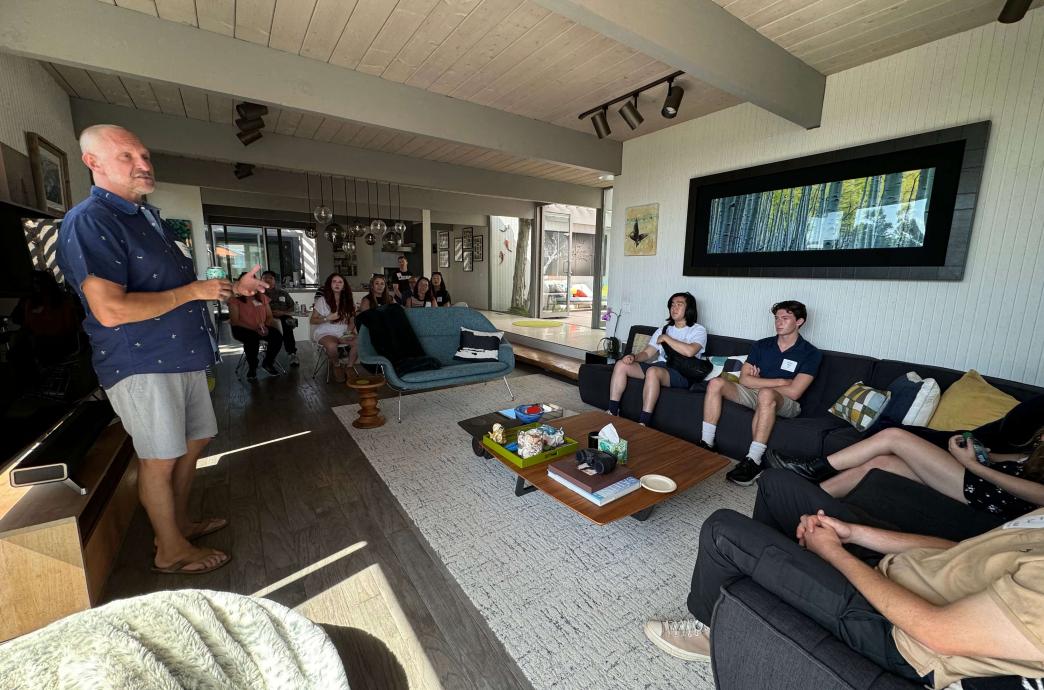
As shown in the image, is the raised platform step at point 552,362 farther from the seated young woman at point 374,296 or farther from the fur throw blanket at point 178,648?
the fur throw blanket at point 178,648

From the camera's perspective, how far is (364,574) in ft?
6.07

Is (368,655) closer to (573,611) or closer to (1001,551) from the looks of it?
(573,611)

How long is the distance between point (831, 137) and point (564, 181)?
4.38 meters

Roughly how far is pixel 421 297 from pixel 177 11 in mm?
3885

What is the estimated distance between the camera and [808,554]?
1.13 metres

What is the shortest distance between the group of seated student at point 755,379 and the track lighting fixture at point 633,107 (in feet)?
4.96

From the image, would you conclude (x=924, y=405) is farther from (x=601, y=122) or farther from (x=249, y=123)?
(x=249, y=123)

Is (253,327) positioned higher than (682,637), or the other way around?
(253,327)

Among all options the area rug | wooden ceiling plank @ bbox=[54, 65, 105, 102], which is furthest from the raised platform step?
wooden ceiling plank @ bbox=[54, 65, 105, 102]

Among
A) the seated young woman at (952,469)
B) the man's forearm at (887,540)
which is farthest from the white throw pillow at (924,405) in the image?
the man's forearm at (887,540)

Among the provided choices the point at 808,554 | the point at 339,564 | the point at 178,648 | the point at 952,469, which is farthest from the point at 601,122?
the point at 178,648

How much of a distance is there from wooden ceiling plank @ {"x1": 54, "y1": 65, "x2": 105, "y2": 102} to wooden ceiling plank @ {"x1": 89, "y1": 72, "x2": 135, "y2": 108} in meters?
0.03

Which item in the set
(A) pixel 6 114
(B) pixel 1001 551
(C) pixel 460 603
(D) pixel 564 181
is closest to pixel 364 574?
(C) pixel 460 603

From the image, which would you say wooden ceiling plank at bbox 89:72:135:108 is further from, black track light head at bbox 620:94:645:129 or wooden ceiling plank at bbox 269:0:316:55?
black track light head at bbox 620:94:645:129
